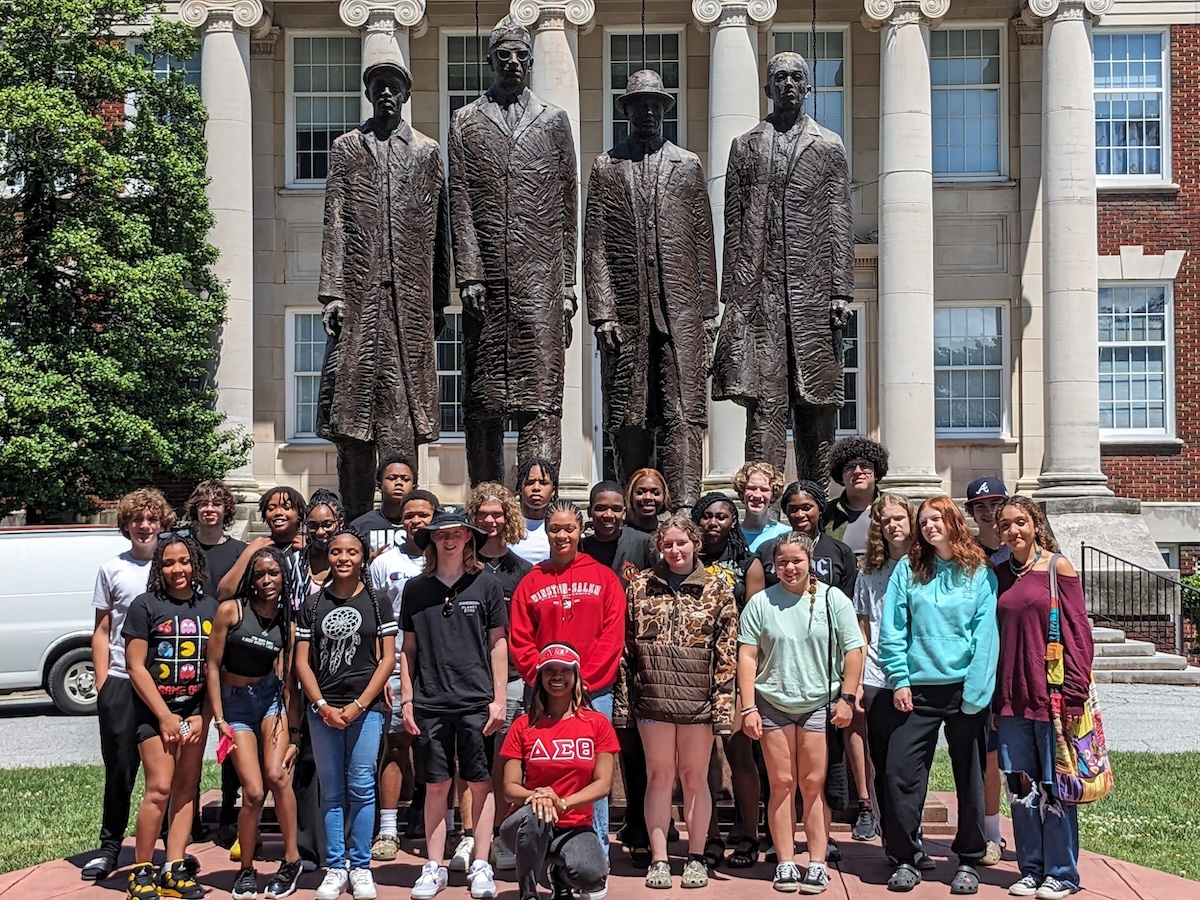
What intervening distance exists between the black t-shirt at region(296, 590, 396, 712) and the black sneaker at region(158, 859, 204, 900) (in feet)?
3.74

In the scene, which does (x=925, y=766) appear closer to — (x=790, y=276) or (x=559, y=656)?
(x=559, y=656)

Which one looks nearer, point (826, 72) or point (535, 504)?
point (535, 504)

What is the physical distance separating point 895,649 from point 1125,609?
1631 centimetres

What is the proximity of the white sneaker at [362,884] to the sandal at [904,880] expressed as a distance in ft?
8.67

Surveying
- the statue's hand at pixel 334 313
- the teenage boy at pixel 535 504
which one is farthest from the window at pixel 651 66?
the teenage boy at pixel 535 504

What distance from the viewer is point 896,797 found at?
7.82 metres

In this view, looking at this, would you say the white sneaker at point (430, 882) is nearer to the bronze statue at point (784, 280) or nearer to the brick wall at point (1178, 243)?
the bronze statue at point (784, 280)

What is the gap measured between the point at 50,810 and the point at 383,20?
17.5 meters

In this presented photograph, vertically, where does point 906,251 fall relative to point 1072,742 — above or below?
above

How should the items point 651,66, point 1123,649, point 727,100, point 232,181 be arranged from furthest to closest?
point 651,66
point 232,181
point 727,100
point 1123,649

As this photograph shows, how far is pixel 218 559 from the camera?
8383 mm

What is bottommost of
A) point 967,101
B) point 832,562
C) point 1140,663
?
point 1140,663

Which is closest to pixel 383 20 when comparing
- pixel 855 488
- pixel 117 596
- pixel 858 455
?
pixel 858 455

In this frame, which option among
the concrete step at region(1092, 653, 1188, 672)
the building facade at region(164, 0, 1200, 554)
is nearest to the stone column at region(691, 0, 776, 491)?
the building facade at region(164, 0, 1200, 554)
